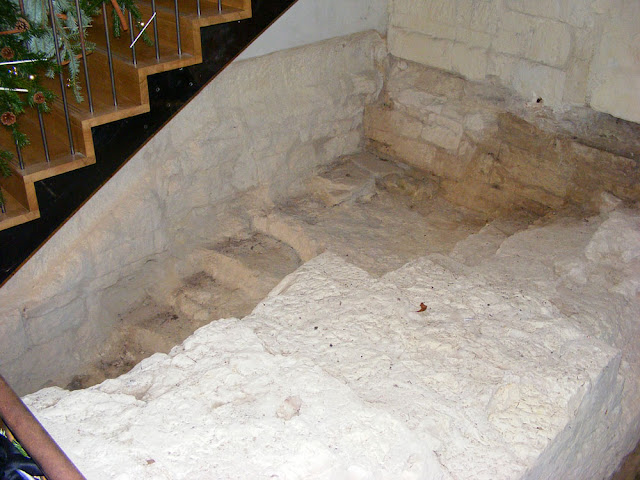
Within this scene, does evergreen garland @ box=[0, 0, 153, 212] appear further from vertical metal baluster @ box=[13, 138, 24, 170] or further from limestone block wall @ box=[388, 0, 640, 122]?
limestone block wall @ box=[388, 0, 640, 122]

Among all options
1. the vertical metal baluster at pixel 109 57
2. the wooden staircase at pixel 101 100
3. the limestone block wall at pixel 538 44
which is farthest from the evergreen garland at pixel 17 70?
the limestone block wall at pixel 538 44

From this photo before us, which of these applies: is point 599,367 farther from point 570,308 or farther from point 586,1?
point 586,1

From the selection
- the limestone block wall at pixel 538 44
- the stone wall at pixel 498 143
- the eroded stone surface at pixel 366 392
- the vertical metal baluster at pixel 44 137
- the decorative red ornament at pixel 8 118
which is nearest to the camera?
the eroded stone surface at pixel 366 392

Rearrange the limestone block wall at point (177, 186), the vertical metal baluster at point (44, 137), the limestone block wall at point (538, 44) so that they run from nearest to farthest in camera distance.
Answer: the vertical metal baluster at point (44, 137), the limestone block wall at point (177, 186), the limestone block wall at point (538, 44)

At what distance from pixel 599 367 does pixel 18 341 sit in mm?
2586

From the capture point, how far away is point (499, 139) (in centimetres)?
407

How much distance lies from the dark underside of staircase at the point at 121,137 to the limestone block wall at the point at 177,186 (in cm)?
49

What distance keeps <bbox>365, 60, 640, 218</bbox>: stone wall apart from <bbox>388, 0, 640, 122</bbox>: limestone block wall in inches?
4.3

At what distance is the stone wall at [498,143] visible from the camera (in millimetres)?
3637

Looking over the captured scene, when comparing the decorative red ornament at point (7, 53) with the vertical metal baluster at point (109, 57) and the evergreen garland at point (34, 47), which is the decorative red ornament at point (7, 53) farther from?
the vertical metal baluster at point (109, 57)

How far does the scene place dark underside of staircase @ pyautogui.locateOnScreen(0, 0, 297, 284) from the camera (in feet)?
8.48

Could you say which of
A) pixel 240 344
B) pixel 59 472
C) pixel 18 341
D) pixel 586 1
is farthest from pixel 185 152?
pixel 59 472

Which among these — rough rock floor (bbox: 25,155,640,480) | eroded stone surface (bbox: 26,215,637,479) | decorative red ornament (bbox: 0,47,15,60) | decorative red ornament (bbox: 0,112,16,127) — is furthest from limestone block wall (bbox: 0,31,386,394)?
eroded stone surface (bbox: 26,215,637,479)

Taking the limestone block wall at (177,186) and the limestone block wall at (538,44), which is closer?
the limestone block wall at (177,186)
